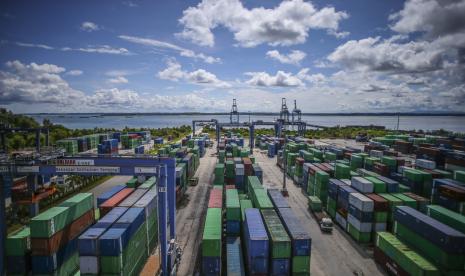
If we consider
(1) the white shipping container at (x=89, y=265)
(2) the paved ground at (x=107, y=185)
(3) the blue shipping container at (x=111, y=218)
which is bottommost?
(2) the paved ground at (x=107, y=185)

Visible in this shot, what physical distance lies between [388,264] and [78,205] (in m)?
28.1

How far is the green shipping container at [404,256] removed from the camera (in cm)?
1799

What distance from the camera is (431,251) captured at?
64.0ft

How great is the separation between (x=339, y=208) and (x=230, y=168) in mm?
18931

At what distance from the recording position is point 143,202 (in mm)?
24891

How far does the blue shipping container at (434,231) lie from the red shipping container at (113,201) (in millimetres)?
27481

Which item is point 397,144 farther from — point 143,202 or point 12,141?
point 12,141

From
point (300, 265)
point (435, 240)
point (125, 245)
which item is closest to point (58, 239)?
point (125, 245)

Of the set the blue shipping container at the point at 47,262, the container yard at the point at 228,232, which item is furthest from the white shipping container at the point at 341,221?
the blue shipping container at the point at 47,262

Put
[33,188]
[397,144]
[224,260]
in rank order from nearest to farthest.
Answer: [224,260] → [33,188] → [397,144]

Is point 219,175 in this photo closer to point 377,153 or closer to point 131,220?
point 131,220

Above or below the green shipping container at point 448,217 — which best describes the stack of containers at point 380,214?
below

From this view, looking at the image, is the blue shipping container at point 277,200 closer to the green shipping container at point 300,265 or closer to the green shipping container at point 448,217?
the green shipping container at point 300,265

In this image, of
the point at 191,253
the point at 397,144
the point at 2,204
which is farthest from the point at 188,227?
the point at 397,144
